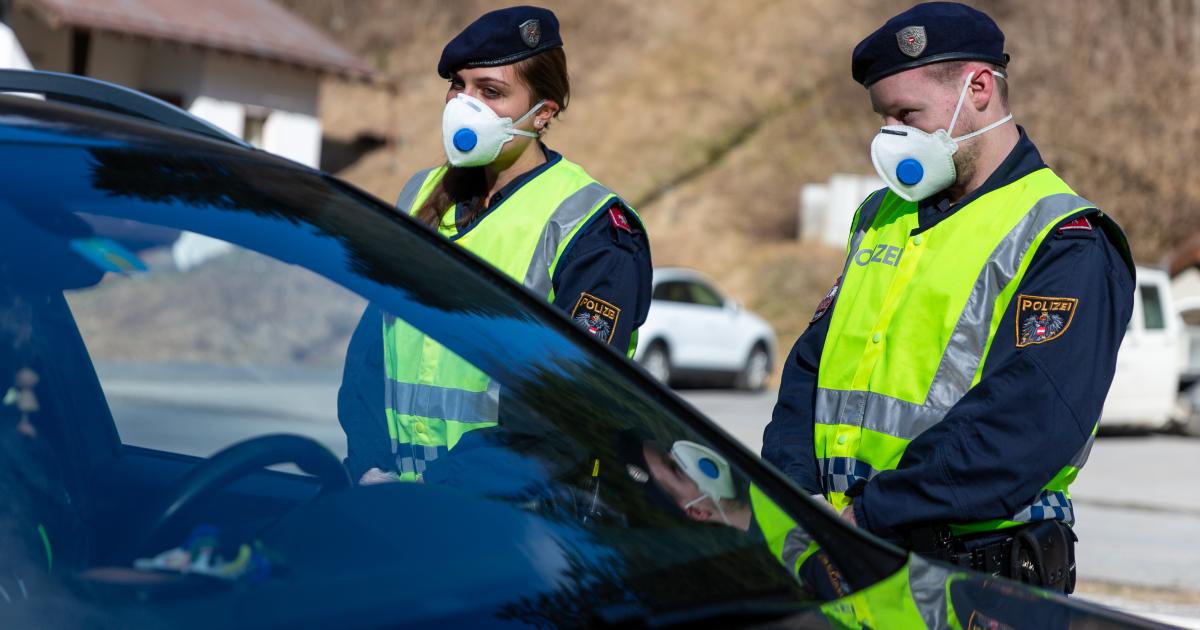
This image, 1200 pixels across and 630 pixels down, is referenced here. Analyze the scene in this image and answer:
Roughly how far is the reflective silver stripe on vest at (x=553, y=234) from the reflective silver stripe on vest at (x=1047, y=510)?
1.04m

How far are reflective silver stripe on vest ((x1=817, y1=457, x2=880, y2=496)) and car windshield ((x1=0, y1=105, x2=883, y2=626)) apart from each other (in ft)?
2.76

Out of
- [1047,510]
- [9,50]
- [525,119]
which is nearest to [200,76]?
[9,50]

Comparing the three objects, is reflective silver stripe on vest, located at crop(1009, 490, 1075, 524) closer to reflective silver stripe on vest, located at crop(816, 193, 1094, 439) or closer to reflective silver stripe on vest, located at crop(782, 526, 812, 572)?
reflective silver stripe on vest, located at crop(816, 193, 1094, 439)

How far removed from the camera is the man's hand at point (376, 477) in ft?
5.95

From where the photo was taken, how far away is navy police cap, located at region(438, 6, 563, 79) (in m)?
3.25

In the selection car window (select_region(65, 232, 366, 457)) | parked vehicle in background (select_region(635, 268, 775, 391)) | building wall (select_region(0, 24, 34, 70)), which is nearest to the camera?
car window (select_region(65, 232, 366, 457))

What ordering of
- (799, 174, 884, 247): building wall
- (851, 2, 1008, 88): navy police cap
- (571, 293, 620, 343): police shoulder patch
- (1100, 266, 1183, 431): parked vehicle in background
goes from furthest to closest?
(799, 174, 884, 247): building wall < (1100, 266, 1183, 431): parked vehicle in background < (571, 293, 620, 343): police shoulder patch < (851, 2, 1008, 88): navy police cap

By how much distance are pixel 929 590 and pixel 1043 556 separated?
2.69 feet

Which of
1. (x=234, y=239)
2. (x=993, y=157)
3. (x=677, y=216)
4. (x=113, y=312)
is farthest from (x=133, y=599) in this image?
(x=677, y=216)


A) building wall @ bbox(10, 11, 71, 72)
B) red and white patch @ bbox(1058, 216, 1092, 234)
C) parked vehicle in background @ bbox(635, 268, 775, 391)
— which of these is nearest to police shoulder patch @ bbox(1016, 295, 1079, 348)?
red and white patch @ bbox(1058, 216, 1092, 234)

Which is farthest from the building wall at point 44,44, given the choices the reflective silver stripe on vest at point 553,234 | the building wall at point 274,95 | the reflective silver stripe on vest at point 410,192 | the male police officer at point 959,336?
the male police officer at point 959,336

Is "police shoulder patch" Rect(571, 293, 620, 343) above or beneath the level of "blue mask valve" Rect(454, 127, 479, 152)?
beneath

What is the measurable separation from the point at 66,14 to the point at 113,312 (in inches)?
889

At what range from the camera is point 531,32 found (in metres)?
3.28
